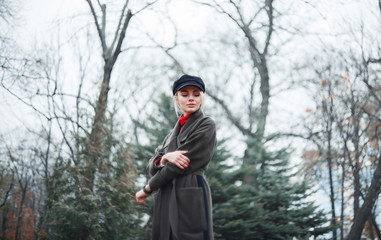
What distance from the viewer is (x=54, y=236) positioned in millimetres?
5871

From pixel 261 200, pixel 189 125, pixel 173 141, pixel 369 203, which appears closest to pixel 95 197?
Answer: pixel 261 200

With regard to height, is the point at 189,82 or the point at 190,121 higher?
the point at 189,82

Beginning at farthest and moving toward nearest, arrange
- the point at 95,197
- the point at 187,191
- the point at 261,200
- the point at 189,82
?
1. the point at 261,200
2. the point at 95,197
3. the point at 189,82
4. the point at 187,191

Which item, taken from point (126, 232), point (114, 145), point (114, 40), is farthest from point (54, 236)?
point (114, 40)

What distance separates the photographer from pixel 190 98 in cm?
238

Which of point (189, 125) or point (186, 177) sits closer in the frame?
point (186, 177)

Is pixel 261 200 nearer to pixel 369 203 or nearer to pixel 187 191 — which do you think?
pixel 369 203

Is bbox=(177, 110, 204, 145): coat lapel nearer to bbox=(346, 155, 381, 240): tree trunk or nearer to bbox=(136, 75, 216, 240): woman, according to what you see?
bbox=(136, 75, 216, 240): woman

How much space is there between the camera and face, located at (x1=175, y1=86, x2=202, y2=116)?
94.0 inches

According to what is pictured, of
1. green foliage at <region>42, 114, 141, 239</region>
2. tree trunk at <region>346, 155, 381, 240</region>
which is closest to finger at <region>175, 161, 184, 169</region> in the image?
green foliage at <region>42, 114, 141, 239</region>

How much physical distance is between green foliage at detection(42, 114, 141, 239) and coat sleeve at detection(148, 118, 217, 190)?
13.2ft

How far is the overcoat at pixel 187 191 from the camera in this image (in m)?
2.06

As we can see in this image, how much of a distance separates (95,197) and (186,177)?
4252 mm

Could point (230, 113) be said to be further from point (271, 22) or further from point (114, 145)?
point (114, 145)
